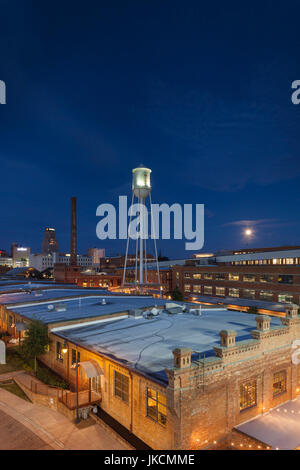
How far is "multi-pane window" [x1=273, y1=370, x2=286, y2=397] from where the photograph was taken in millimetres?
18622

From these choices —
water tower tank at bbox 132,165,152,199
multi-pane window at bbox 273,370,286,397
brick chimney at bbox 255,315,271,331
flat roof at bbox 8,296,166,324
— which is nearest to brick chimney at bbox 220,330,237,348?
brick chimney at bbox 255,315,271,331

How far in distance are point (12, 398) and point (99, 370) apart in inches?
315

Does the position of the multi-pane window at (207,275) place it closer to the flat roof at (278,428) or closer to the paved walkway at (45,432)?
the flat roof at (278,428)

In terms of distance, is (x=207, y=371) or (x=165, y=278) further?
(x=165, y=278)

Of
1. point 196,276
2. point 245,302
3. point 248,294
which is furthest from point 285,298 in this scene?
point 196,276

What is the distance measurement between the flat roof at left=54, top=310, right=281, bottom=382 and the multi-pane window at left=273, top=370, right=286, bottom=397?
113 inches

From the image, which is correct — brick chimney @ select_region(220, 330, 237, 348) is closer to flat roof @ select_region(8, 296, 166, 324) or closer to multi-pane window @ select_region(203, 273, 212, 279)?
flat roof @ select_region(8, 296, 166, 324)

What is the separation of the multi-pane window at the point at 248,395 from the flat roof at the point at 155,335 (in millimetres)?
2730

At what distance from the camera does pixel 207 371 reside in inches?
561

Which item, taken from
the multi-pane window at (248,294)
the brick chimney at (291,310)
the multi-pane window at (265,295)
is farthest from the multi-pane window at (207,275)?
the brick chimney at (291,310)

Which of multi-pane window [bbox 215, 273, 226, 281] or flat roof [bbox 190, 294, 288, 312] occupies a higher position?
multi-pane window [bbox 215, 273, 226, 281]
